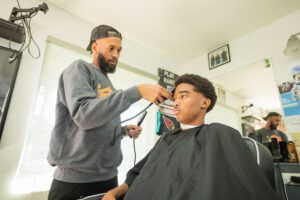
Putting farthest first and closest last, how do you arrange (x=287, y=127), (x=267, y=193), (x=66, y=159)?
(x=287, y=127) < (x=66, y=159) < (x=267, y=193)

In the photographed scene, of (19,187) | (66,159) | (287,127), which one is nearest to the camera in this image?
(66,159)

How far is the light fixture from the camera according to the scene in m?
2.03

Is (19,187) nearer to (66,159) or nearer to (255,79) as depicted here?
(66,159)

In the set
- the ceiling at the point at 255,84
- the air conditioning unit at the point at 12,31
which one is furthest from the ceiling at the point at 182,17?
the air conditioning unit at the point at 12,31

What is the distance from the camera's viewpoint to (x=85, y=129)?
879mm

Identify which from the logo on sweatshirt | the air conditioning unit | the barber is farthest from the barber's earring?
the air conditioning unit

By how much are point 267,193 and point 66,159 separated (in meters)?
0.86

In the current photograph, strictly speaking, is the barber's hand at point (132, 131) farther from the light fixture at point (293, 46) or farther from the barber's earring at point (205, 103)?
the light fixture at point (293, 46)

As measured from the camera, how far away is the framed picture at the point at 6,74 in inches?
60.3

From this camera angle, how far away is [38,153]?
5.43 ft

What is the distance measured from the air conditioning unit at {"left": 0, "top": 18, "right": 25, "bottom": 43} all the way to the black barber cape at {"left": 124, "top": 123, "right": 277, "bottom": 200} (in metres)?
1.53

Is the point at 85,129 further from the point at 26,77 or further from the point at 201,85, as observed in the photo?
the point at 26,77

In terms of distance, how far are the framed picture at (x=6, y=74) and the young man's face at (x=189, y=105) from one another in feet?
4.50

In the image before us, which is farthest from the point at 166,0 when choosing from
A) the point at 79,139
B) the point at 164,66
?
the point at 79,139
